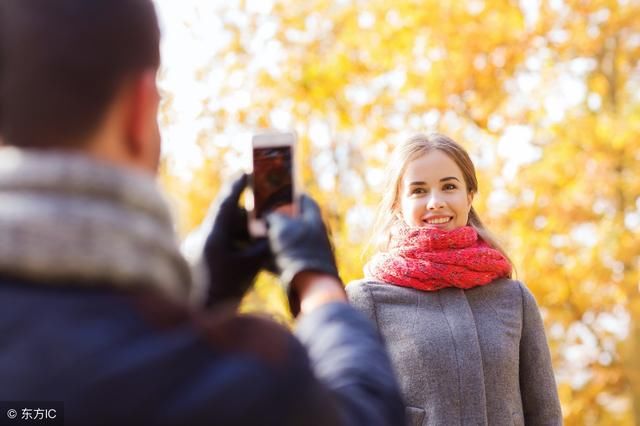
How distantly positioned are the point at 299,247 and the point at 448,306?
Result: 6.41 feet

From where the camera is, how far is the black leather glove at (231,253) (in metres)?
1.31

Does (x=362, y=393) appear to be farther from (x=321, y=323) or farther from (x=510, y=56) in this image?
(x=510, y=56)

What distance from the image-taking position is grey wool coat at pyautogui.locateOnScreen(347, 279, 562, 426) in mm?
2875

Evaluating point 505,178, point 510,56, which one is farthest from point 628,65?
point 505,178

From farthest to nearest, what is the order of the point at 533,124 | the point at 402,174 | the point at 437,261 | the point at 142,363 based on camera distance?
the point at 533,124
the point at 402,174
the point at 437,261
the point at 142,363

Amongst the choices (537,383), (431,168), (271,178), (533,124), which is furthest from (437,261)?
(533,124)

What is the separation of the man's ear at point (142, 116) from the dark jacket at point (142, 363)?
0.64ft

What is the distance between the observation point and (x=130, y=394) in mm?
897

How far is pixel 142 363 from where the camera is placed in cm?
91

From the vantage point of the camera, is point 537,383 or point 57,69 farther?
point 537,383

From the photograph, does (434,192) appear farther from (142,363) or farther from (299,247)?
(142,363)

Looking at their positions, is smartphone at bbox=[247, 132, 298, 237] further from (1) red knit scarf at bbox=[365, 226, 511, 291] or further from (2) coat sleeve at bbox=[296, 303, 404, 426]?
(1) red knit scarf at bbox=[365, 226, 511, 291]

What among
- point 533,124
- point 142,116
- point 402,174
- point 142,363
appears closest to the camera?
point 142,363

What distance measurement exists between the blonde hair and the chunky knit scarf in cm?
231
